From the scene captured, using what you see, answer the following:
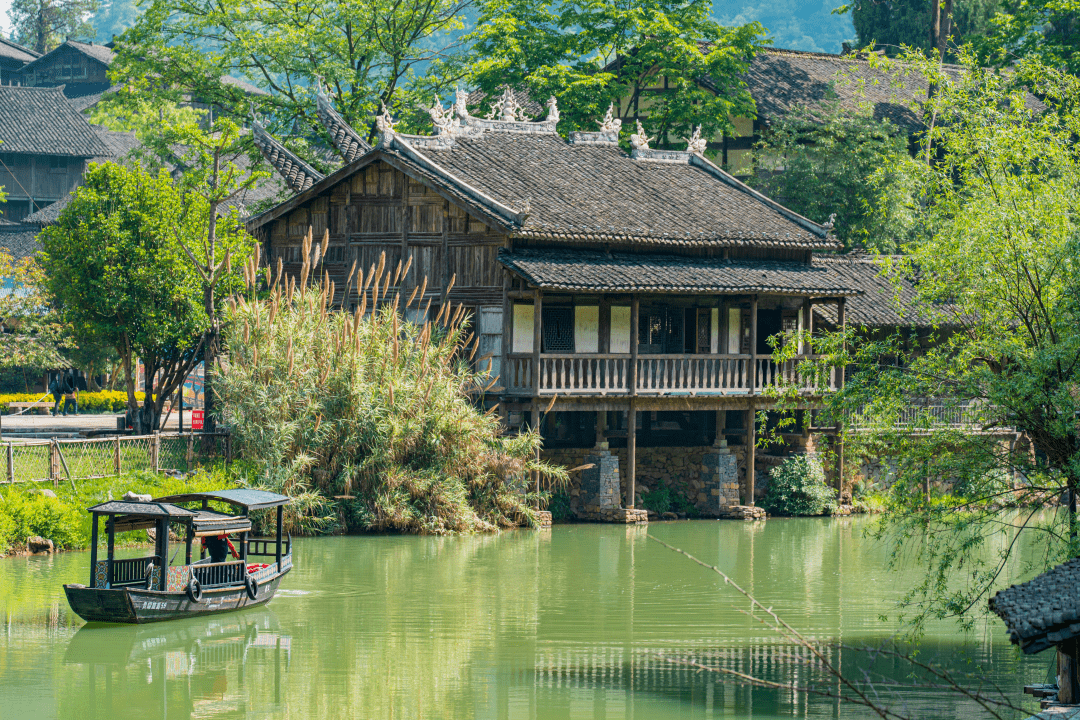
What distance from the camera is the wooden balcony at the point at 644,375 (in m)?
27.9

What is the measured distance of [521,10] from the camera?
128ft

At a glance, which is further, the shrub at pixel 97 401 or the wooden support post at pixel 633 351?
the shrub at pixel 97 401

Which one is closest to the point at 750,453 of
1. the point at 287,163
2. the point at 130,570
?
the point at 287,163

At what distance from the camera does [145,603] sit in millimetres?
17969

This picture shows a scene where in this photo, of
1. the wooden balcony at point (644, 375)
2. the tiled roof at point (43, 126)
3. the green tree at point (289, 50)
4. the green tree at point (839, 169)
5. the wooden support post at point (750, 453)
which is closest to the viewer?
the wooden balcony at point (644, 375)

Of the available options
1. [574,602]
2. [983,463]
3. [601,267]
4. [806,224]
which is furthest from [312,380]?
[983,463]

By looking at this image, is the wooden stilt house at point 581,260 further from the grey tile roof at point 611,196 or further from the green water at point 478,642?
the green water at point 478,642

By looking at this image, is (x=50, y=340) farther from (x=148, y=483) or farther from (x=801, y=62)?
(x=801, y=62)

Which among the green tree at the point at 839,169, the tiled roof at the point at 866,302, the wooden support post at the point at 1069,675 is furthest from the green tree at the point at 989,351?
the green tree at the point at 839,169

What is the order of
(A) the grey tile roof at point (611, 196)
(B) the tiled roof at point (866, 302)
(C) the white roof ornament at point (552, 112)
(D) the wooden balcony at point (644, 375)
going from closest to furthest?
(D) the wooden balcony at point (644, 375) → (A) the grey tile roof at point (611, 196) → (C) the white roof ornament at point (552, 112) → (B) the tiled roof at point (866, 302)

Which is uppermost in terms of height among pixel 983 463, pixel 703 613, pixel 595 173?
pixel 595 173

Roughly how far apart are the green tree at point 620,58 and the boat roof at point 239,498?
18.5m

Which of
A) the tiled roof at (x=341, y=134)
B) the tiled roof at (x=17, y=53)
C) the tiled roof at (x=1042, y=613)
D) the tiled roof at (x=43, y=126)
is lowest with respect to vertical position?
the tiled roof at (x=1042, y=613)

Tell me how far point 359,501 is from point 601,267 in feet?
21.6
